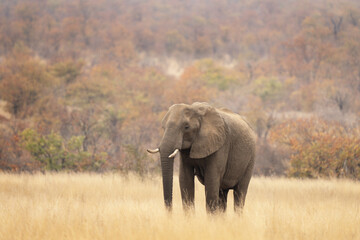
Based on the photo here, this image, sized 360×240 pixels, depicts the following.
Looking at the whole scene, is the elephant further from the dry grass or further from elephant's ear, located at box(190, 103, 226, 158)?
the dry grass

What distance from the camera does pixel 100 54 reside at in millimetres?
53406

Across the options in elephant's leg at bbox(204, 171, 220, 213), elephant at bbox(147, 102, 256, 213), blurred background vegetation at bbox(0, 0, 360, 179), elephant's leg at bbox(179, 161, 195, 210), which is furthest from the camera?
blurred background vegetation at bbox(0, 0, 360, 179)

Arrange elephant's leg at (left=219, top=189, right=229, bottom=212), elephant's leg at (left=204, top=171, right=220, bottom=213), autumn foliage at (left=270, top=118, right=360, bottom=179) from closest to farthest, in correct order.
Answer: elephant's leg at (left=204, top=171, right=220, bottom=213), elephant's leg at (left=219, top=189, right=229, bottom=212), autumn foliage at (left=270, top=118, right=360, bottom=179)

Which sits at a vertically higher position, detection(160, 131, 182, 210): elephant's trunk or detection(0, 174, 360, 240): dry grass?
detection(160, 131, 182, 210): elephant's trunk

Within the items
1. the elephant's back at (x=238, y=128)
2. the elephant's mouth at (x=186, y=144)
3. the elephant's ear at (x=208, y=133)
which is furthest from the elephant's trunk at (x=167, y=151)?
the elephant's back at (x=238, y=128)

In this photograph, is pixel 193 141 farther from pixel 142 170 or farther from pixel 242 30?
pixel 242 30

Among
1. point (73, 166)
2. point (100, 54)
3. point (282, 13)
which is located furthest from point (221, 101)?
point (282, 13)

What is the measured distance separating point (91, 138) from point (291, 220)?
1342 centimetres

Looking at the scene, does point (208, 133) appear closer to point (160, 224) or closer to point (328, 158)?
point (160, 224)

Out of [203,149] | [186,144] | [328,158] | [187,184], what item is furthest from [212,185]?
[328,158]

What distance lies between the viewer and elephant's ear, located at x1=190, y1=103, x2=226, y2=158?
6980 millimetres

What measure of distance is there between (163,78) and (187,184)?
112 feet

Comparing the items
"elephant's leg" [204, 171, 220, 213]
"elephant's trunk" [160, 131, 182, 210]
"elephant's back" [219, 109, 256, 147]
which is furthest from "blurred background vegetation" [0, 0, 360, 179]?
"elephant's trunk" [160, 131, 182, 210]

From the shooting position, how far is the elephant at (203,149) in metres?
6.77
